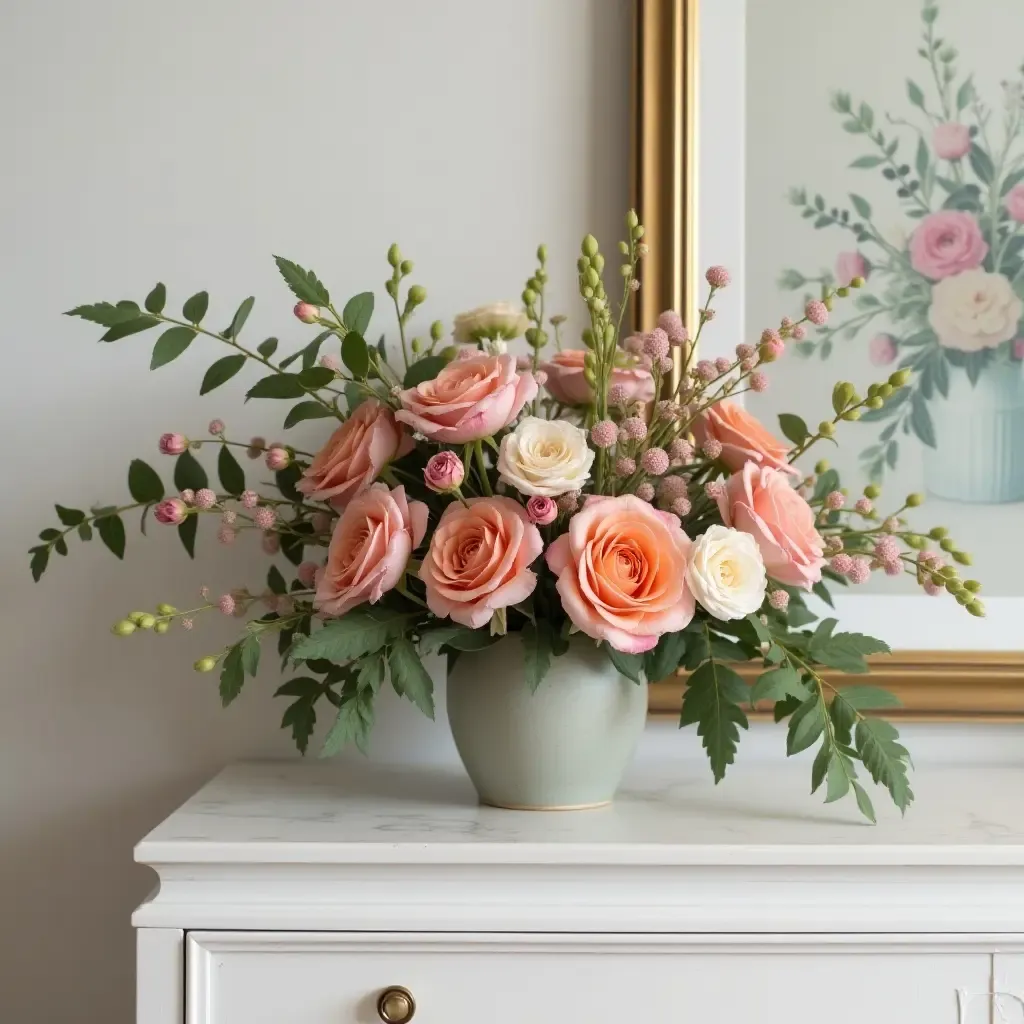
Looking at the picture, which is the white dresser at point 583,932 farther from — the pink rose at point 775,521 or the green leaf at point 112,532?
the green leaf at point 112,532

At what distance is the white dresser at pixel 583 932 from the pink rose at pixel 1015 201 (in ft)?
2.19

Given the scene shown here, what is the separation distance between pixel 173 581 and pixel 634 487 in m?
0.54

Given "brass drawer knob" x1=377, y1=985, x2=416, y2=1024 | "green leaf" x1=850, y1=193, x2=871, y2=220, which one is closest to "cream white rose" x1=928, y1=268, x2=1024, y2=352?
"green leaf" x1=850, y1=193, x2=871, y2=220

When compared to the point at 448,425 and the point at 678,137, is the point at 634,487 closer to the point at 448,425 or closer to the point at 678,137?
the point at 448,425

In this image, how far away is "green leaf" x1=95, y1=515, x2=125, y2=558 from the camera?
1.01 metres

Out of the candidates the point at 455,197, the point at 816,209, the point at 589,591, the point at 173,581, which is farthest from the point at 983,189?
the point at 173,581

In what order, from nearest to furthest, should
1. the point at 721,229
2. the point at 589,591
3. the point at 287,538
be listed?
the point at 589,591
the point at 287,538
the point at 721,229

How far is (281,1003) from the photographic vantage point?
78 centimetres

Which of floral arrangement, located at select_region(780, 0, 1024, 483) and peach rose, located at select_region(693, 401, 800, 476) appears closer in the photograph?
peach rose, located at select_region(693, 401, 800, 476)

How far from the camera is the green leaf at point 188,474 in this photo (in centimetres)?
103

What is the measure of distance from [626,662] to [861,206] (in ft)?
1.99

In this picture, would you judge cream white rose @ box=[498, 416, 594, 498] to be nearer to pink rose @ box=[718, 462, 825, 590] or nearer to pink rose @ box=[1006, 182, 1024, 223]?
pink rose @ box=[718, 462, 825, 590]

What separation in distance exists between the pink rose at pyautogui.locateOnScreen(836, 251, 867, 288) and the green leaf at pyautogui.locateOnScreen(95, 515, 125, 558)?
0.76m

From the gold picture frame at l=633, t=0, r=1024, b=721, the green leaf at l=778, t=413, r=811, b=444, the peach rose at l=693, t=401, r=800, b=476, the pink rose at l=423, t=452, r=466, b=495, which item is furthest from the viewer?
the gold picture frame at l=633, t=0, r=1024, b=721
